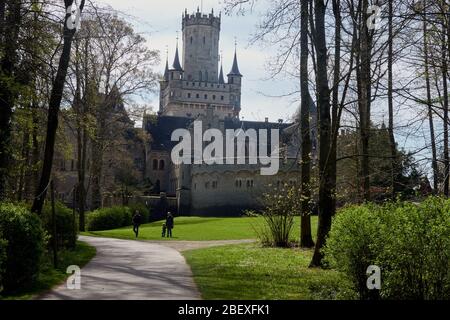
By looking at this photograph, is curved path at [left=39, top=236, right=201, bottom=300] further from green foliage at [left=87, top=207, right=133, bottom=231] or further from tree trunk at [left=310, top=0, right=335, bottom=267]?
green foliage at [left=87, top=207, right=133, bottom=231]

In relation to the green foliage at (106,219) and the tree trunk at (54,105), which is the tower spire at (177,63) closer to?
the green foliage at (106,219)

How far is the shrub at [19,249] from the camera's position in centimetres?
992

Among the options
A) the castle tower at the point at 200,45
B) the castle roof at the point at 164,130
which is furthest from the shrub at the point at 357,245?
the castle tower at the point at 200,45

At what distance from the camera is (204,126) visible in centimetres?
6406

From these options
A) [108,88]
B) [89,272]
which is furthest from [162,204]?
[89,272]

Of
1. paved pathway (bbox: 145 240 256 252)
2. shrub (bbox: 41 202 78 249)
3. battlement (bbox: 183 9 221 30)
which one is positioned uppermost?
battlement (bbox: 183 9 221 30)

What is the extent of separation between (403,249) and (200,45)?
89.8 meters

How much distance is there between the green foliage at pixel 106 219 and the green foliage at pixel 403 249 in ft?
92.2

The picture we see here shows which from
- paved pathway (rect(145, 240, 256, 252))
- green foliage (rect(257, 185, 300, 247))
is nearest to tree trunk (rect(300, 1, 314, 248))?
green foliage (rect(257, 185, 300, 247))

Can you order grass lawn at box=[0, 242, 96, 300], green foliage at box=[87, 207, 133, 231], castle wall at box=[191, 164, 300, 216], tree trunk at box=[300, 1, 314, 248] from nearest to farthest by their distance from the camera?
grass lawn at box=[0, 242, 96, 300], tree trunk at box=[300, 1, 314, 248], green foliage at box=[87, 207, 133, 231], castle wall at box=[191, 164, 300, 216]

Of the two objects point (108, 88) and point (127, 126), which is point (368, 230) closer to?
point (108, 88)

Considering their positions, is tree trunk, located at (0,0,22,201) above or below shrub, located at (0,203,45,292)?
above

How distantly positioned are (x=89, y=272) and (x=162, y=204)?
4169 centimetres

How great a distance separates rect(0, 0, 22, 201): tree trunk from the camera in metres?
11.3
